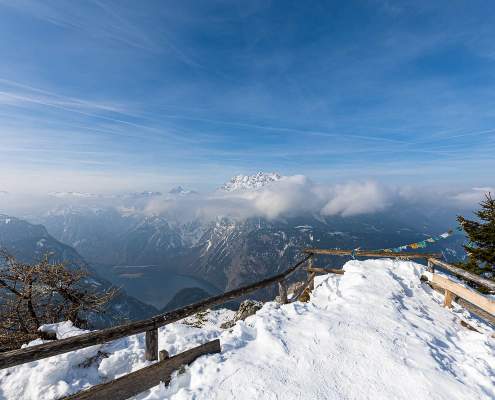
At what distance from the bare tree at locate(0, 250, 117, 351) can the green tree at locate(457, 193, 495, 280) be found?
2465cm

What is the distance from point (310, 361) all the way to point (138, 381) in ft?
12.8

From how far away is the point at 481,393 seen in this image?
5.68 metres

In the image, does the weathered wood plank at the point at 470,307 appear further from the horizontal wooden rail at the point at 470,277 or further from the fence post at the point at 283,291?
the fence post at the point at 283,291

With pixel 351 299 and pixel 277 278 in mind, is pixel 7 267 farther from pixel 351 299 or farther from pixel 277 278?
pixel 351 299

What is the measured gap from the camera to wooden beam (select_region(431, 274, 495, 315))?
862cm

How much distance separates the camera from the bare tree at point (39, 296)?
9.60m

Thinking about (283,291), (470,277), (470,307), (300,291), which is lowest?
(300,291)

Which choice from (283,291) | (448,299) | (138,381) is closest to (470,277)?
(448,299)

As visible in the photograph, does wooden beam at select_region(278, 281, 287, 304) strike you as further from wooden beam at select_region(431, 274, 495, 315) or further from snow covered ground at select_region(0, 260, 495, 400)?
wooden beam at select_region(431, 274, 495, 315)

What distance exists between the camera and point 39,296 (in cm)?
1016

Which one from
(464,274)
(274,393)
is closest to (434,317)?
(464,274)

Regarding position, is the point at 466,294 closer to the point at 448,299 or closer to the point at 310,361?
the point at 448,299

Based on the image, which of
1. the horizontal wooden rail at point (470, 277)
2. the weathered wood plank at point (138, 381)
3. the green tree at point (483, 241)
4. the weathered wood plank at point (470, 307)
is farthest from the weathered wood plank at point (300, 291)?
the green tree at point (483, 241)

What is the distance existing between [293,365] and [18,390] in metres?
6.12
